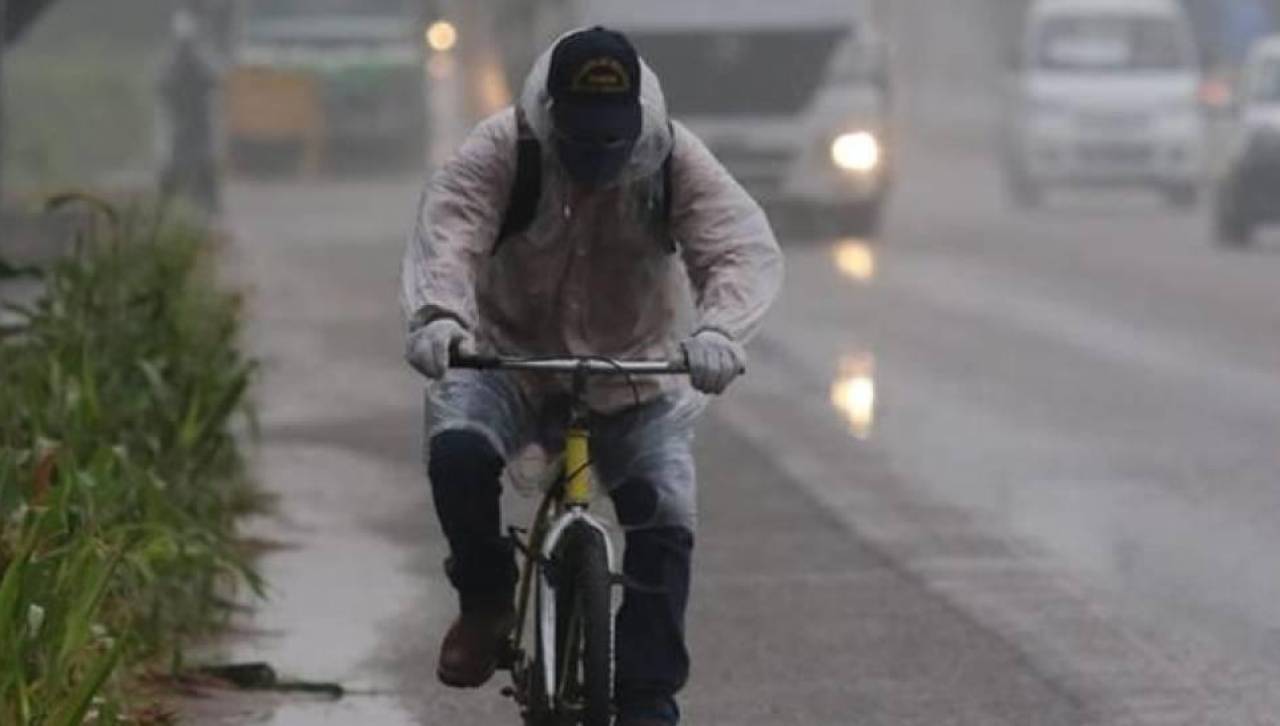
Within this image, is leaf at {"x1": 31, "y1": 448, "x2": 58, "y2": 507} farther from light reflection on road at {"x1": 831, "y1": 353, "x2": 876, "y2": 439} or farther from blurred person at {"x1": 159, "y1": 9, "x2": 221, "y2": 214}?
blurred person at {"x1": 159, "y1": 9, "x2": 221, "y2": 214}

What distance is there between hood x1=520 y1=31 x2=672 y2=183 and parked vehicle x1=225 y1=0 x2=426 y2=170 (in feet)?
123

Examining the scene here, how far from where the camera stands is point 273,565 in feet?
41.0

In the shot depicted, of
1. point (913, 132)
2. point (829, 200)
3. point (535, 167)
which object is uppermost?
point (535, 167)

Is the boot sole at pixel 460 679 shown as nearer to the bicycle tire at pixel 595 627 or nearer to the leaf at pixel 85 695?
the bicycle tire at pixel 595 627

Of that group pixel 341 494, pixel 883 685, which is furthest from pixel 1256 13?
pixel 883 685

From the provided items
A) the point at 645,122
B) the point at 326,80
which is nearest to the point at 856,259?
the point at 326,80

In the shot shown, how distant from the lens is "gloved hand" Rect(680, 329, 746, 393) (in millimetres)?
7469

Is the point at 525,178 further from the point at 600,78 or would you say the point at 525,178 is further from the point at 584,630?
the point at 584,630

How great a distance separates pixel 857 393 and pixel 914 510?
194 inches

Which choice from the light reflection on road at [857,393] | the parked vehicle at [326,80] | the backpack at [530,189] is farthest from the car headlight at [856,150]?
the backpack at [530,189]

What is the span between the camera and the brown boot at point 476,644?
820 centimetres

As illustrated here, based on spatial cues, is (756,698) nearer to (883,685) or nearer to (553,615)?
(883,685)

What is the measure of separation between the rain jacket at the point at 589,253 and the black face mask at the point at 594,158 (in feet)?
0.16

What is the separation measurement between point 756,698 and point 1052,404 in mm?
8673
